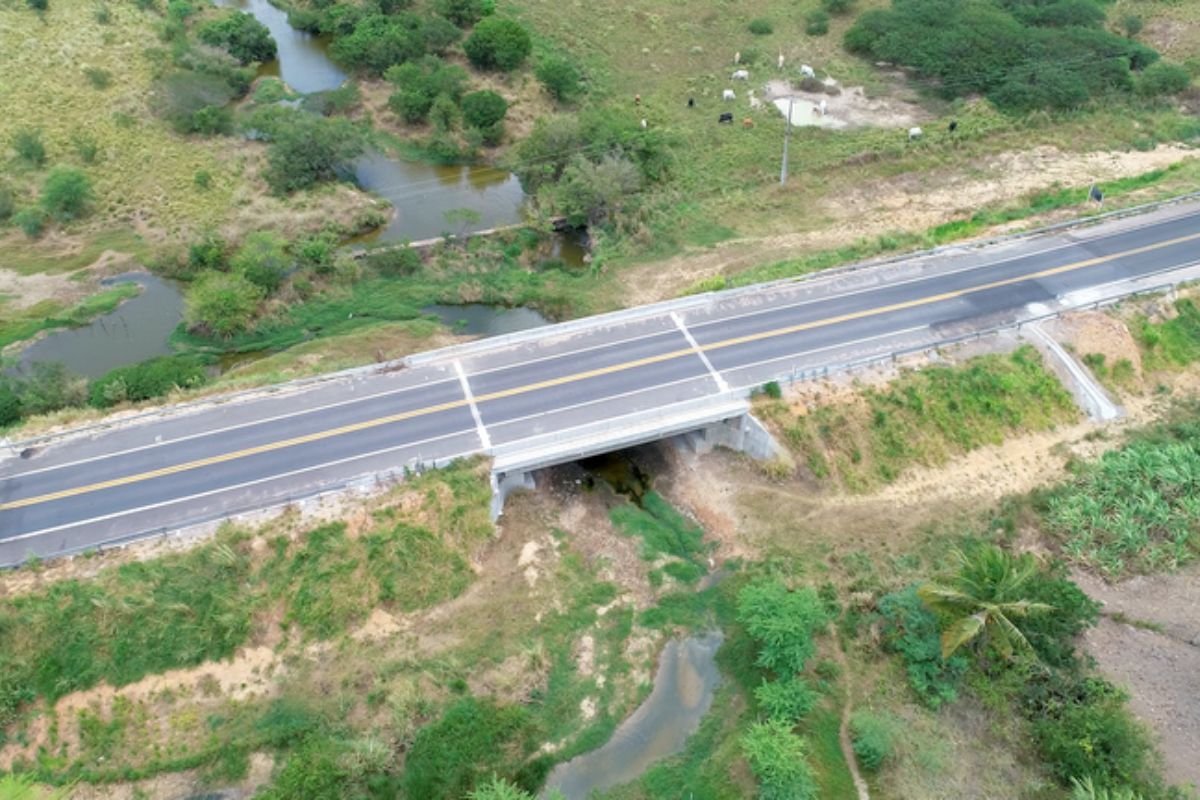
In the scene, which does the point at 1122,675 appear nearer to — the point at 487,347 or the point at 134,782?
the point at 487,347

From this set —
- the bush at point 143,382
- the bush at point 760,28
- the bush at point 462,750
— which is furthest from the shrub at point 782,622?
the bush at point 760,28

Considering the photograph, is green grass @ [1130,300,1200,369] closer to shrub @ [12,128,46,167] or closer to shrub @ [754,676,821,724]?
shrub @ [754,676,821,724]

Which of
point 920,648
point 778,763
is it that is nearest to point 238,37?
point 920,648

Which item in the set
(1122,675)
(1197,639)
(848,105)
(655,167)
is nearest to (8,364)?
(655,167)

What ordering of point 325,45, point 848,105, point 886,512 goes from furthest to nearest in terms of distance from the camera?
point 325,45
point 848,105
point 886,512

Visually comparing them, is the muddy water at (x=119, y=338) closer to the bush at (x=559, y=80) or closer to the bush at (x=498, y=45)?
the bush at (x=559, y=80)

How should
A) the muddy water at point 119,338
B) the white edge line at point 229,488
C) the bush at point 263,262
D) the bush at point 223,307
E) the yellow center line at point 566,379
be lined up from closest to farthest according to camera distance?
the white edge line at point 229,488 → the yellow center line at point 566,379 → the muddy water at point 119,338 → the bush at point 223,307 → the bush at point 263,262

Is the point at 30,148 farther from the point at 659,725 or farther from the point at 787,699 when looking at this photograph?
the point at 787,699
